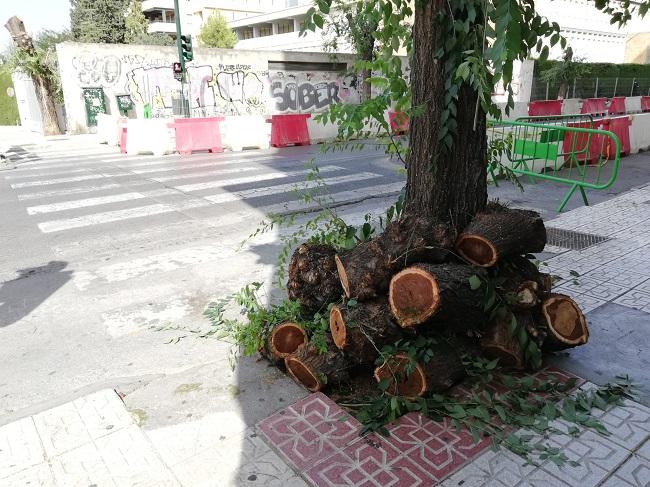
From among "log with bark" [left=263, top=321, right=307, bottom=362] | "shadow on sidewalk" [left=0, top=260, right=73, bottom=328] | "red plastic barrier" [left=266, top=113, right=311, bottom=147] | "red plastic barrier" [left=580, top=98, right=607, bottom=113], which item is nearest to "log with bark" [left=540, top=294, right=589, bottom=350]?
"log with bark" [left=263, top=321, right=307, bottom=362]

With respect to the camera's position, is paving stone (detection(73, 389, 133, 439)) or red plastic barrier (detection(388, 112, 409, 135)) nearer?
paving stone (detection(73, 389, 133, 439))

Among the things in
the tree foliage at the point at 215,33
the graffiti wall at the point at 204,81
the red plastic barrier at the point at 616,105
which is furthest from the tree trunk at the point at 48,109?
the tree foliage at the point at 215,33

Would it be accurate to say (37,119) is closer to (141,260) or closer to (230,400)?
(141,260)

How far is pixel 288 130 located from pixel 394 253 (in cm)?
1417

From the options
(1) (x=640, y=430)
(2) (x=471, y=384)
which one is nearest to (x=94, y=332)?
(2) (x=471, y=384)

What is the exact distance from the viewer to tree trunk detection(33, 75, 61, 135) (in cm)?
2150

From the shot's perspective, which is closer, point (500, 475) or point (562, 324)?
point (500, 475)

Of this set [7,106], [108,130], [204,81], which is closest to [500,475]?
[108,130]

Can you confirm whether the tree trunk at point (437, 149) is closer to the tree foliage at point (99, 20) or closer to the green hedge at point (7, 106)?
the green hedge at point (7, 106)

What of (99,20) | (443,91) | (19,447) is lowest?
(19,447)

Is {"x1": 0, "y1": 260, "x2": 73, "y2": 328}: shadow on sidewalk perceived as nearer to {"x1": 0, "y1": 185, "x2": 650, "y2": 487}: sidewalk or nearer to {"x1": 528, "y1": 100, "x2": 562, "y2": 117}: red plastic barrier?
{"x1": 0, "y1": 185, "x2": 650, "y2": 487}: sidewalk

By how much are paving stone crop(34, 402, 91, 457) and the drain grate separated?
5.37m

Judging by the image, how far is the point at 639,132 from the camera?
13539 millimetres

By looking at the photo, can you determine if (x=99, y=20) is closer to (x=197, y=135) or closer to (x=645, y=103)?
(x=197, y=135)
